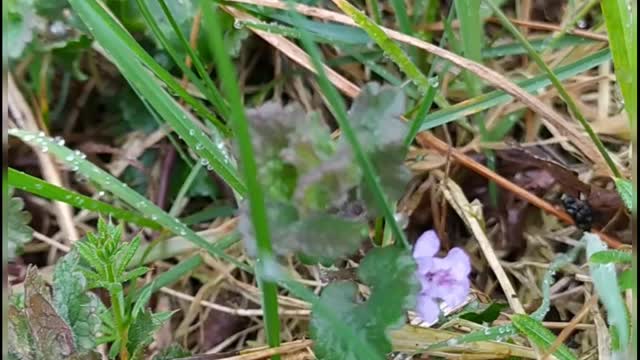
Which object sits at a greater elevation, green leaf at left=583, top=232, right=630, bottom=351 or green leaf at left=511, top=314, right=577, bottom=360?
green leaf at left=583, top=232, right=630, bottom=351

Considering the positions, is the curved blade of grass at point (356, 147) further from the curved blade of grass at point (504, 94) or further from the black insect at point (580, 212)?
the black insect at point (580, 212)

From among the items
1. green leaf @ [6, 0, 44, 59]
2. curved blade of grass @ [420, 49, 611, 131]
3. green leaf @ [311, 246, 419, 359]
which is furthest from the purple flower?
green leaf @ [6, 0, 44, 59]

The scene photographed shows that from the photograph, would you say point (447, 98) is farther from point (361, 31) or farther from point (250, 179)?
point (250, 179)

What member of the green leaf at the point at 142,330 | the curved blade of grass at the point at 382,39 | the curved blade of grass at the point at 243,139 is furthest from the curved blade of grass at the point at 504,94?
the curved blade of grass at the point at 243,139

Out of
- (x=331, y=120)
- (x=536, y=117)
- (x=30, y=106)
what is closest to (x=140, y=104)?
(x=30, y=106)

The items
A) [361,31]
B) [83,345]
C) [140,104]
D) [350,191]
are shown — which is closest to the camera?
[350,191]

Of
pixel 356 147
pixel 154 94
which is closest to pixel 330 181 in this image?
pixel 356 147

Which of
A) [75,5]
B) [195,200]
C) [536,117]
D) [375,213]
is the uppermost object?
[75,5]

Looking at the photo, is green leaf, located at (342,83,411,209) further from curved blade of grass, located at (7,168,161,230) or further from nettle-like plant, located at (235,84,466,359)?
curved blade of grass, located at (7,168,161,230)
